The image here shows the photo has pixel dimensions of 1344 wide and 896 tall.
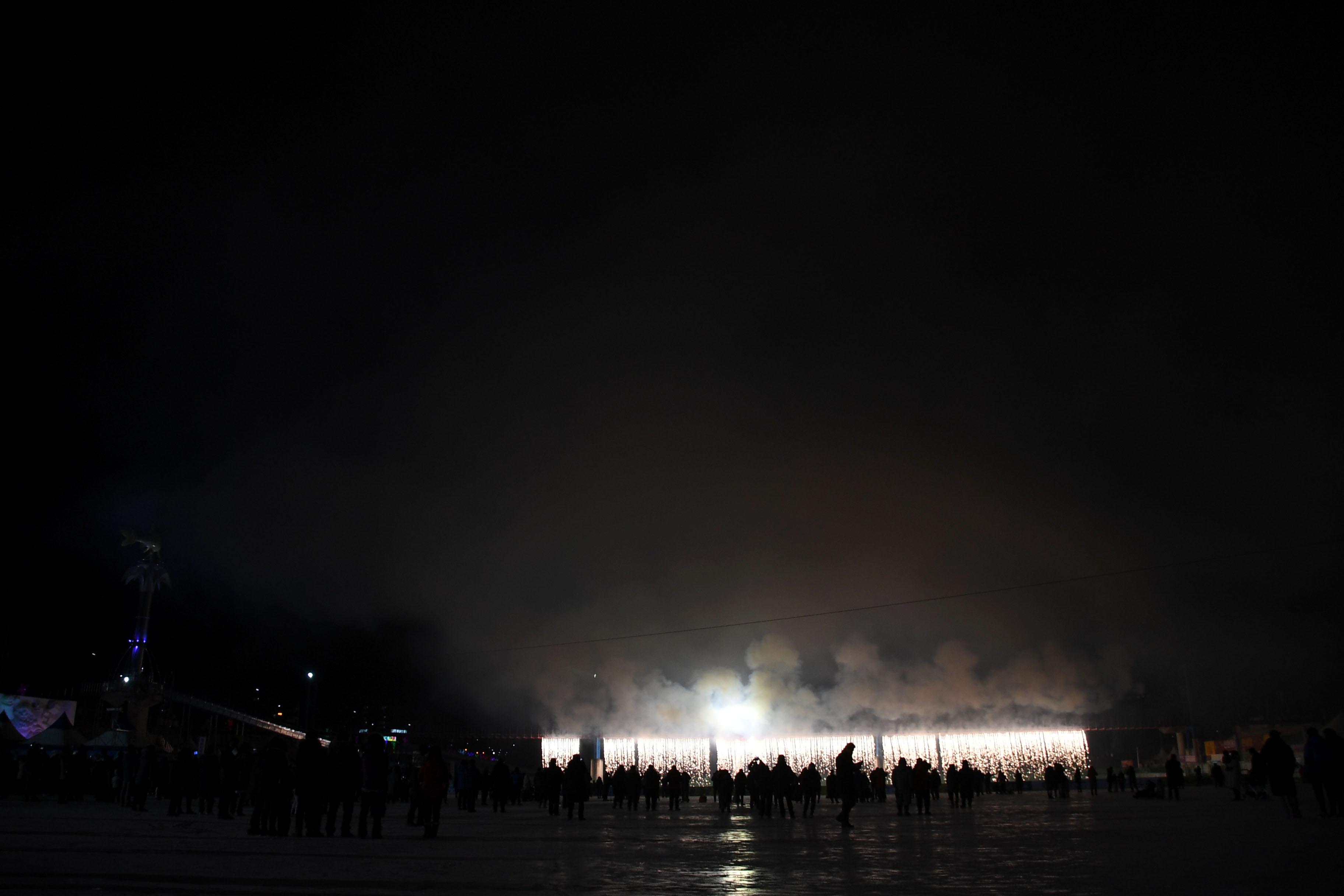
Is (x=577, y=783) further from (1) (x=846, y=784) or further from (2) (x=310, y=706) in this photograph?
(2) (x=310, y=706)

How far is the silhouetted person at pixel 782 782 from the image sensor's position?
23156mm

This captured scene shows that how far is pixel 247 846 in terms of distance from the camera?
12039 mm

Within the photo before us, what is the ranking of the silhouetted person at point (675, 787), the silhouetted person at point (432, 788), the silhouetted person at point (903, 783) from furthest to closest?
1. the silhouetted person at point (675, 787)
2. the silhouetted person at point (903, 783)
3. the silhouetted person at point (432, 788)

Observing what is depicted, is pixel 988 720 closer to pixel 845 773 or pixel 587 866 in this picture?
pixel 845 773

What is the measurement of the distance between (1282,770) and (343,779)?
657 inches

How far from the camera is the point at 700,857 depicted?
1119 cm

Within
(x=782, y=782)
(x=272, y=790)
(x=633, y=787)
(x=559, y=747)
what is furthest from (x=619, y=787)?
(x=559, y=747)

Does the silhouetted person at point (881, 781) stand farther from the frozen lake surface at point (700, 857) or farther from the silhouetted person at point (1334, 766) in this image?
the silhouetted person at point (1334, 766)

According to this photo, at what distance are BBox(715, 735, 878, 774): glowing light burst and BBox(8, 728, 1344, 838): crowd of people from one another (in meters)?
8.46

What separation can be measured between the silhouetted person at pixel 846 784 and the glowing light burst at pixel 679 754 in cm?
3636

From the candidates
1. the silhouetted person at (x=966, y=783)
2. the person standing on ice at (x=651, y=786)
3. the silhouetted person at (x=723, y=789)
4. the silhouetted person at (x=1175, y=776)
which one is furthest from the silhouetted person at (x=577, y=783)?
the silhouetted person at (x=1175, y=776)

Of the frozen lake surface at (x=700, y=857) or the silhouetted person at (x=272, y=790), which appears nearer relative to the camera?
the frozen lake surface at (x=700, y=857)

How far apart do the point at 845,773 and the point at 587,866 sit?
33.5 ft

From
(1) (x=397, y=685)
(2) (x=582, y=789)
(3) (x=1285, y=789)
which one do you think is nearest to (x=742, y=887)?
(3) (x=1285, y=789)
